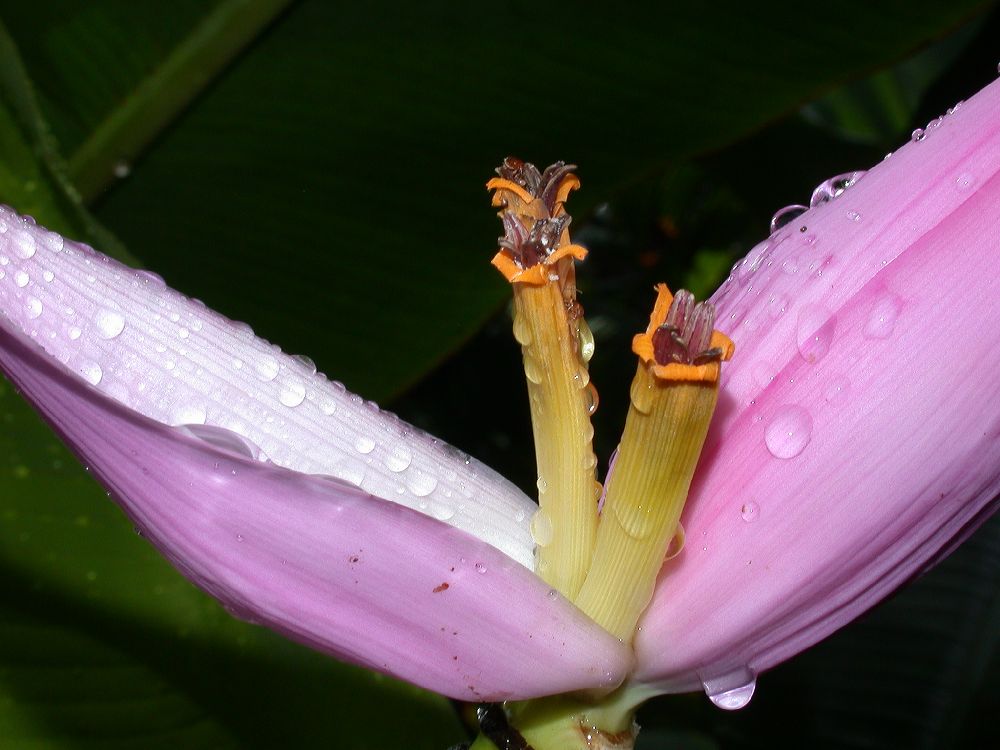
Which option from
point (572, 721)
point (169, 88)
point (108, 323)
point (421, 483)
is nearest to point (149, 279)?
point (108, 323)

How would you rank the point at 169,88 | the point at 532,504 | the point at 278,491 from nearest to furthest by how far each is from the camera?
the point at 278,491 → the point at 532,504 → the point at 169,88

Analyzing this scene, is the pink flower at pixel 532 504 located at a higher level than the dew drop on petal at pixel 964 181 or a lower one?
lower

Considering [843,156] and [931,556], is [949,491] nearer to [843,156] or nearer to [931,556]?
[931,556]

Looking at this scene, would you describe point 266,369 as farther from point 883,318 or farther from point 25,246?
point 883,318

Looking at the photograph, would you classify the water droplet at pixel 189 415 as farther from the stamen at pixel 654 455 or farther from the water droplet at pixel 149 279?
the stamen at pixel 654 455

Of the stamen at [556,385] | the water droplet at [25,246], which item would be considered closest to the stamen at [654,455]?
the stamen at [556,385]

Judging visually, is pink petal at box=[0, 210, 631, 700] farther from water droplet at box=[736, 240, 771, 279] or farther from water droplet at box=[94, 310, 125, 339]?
water droplet at box=[736, 240, 771, 279]

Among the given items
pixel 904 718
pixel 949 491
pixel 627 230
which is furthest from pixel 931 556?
pixel 627 230
